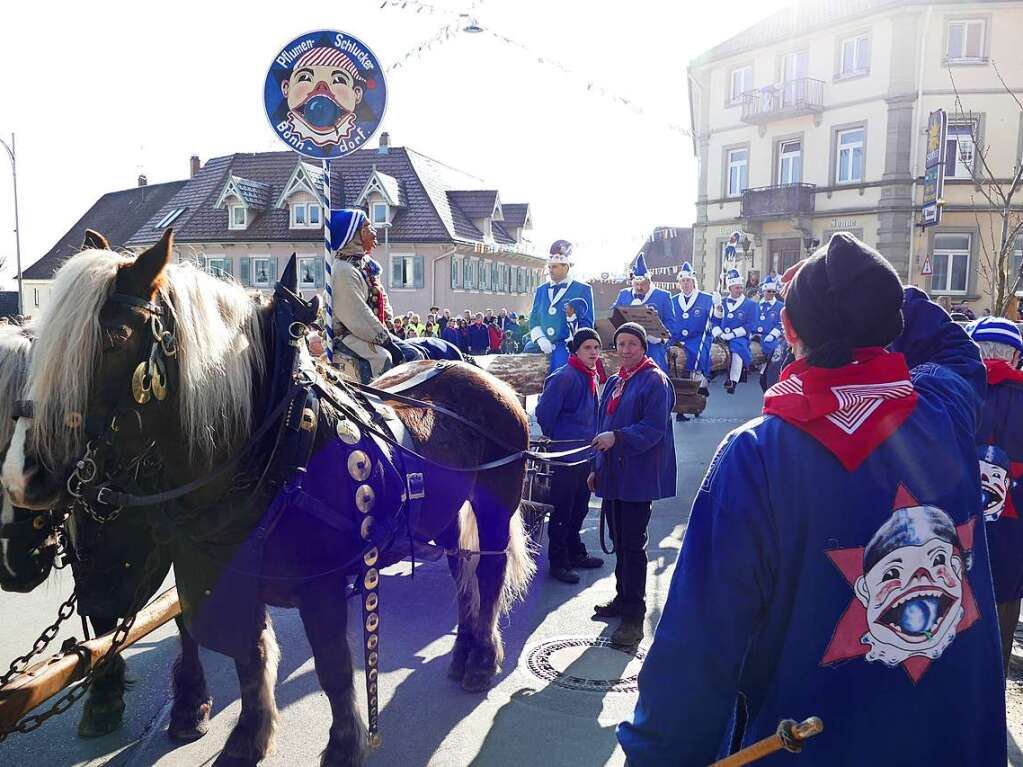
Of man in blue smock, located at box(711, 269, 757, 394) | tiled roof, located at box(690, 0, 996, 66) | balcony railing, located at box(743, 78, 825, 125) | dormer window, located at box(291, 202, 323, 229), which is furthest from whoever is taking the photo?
dormer window, located at box(291, 202, 323, 229)

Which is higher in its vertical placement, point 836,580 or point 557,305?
point 557,305

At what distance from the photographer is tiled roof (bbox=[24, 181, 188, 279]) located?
40.4 meters

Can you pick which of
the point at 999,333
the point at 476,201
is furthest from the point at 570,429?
the point at 476,201

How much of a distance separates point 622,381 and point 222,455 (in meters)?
2.90

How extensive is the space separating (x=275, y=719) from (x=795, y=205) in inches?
1064

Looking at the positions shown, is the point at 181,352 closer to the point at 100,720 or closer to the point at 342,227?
the point at 100,720

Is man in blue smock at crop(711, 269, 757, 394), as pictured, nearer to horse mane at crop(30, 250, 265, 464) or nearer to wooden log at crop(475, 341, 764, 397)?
wooden log at crop(475, 341, 764, 397)

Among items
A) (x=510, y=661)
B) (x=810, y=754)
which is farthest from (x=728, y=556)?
(x=510, y=661)

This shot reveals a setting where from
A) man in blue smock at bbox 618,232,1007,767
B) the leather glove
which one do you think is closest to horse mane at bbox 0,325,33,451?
the leather glove

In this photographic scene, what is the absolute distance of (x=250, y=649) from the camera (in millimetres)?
2963

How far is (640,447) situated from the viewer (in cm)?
462

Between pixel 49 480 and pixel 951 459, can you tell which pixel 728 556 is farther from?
pixel 49 480

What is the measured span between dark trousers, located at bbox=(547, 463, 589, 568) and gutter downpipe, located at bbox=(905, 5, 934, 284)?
22.2m

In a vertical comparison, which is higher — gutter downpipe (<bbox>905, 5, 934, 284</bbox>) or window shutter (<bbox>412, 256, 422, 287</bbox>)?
gutter downpipe (<bbox>905, 5, 934, 284</bbox>)
